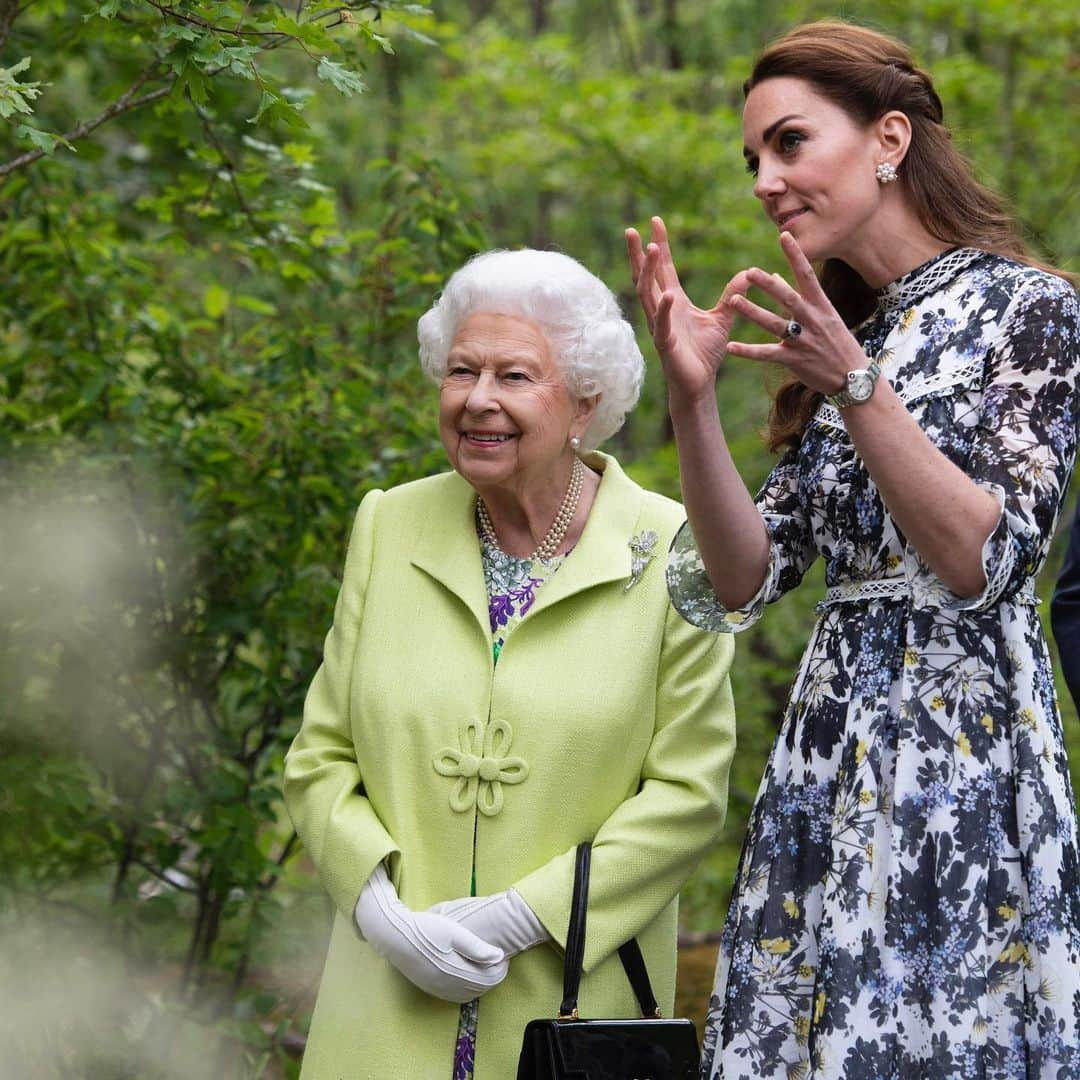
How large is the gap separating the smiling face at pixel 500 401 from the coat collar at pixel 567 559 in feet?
0.46

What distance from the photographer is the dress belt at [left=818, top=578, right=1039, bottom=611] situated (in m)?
2.20

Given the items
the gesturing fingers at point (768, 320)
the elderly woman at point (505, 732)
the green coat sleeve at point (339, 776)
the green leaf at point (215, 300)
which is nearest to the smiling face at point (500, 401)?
the elderly woman at point (505, 732)

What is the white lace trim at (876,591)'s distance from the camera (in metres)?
2.20

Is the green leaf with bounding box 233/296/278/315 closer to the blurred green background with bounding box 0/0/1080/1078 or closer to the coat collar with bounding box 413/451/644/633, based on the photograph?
the blurred green background with bounding box 0/0/1080/1078

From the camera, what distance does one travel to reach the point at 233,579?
14.0 ft

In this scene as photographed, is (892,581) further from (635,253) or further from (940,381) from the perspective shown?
(635,253)

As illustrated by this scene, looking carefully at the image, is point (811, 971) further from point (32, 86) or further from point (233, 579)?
point (233, 579)

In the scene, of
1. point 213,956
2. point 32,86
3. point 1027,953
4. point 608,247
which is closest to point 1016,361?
point 1027,953

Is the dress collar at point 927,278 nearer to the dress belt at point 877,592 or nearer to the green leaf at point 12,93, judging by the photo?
the dress belt at point 877,592

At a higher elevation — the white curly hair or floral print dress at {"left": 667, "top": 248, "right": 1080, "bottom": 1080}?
the white curly hair

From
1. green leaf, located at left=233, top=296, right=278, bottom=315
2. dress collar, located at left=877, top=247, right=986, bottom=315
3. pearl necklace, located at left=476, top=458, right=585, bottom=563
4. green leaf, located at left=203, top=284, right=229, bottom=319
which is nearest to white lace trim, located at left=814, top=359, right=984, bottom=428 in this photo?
dress collar, located at left=877, top=247, right=986, bottom=315

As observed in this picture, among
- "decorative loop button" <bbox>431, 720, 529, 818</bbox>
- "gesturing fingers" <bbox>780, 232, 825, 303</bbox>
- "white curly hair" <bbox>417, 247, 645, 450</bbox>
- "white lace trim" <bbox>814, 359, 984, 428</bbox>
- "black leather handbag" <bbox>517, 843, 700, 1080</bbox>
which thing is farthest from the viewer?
"white curly hair" <bbox>417, 247, 645, 450</bbox>

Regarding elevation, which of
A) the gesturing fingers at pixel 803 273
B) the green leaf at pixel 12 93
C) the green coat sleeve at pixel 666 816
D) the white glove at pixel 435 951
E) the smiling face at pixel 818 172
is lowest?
the white glove at pixel 435 951

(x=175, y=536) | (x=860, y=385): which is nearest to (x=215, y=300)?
(x=175, y=536)
